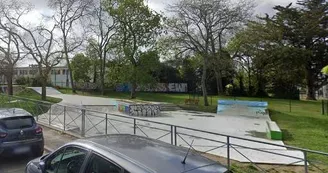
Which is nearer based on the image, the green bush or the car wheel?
the car wheel

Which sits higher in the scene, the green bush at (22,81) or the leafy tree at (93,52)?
the leafy tree at (93,52)

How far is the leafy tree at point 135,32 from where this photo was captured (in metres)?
32.2

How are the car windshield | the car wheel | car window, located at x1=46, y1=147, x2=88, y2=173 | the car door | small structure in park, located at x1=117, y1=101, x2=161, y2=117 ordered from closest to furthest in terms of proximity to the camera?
the car door → car window, located at x1=46, y1=147, x2=88, y2=173 → the car windshield → the car wheel → small structure in park, located at x1=117, y1=101, x2=161, y2=117

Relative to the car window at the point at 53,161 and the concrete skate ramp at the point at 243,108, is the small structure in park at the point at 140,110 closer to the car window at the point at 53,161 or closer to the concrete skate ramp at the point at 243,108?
the concrete skate ramp at the point at 243,108

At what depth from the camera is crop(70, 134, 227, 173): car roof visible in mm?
2832

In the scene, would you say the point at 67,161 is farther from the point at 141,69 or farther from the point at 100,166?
the point at 141,69

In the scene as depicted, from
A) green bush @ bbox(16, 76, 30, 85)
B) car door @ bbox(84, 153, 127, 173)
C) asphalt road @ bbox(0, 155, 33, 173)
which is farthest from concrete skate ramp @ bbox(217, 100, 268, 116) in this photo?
green bush @ bbox(16, 76, 30, 85)

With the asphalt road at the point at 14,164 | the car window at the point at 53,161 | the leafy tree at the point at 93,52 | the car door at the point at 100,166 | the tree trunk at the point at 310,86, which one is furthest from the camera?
the tree trunk at the point at 310,86

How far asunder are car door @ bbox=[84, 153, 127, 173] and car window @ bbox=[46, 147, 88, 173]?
196 millimetres

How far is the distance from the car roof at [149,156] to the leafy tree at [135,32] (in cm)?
2882

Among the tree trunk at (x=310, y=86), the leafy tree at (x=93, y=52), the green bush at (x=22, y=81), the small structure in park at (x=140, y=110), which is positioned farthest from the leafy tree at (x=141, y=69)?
the green bush at (x=22, y=81)

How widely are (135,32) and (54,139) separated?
23989 millimetres

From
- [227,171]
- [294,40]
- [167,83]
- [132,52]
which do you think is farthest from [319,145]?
[167,83]

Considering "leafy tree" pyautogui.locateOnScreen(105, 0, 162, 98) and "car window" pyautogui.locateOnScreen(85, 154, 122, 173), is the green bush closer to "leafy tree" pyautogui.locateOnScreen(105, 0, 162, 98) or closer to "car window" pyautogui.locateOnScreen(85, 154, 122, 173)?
"leafy tree" pyautogui.locateOnScreen(105, 0, 162, 98)
